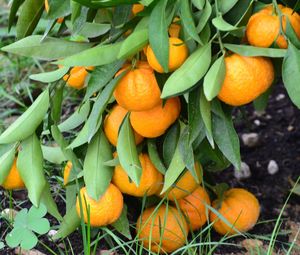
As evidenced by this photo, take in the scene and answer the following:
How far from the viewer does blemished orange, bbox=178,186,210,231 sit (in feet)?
5.77

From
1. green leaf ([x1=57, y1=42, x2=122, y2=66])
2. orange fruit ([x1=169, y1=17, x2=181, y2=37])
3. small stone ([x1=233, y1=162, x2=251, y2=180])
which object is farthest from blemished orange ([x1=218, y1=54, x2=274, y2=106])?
small stone ([x1=233, y1=162, x2=251, y2=180])

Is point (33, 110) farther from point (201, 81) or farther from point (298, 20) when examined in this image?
point (298, 20)

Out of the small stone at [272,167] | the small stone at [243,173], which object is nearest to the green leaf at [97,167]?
the small stone at [243,173]

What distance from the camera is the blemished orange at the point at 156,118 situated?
147 cm

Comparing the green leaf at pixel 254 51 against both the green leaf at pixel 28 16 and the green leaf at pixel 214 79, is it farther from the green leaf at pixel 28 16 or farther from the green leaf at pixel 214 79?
the green leaf at pixel 28 16

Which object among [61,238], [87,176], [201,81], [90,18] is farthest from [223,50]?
[61,238]

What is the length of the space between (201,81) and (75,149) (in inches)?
17.6

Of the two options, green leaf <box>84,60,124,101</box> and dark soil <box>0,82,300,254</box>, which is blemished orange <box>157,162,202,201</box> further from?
green leaf <box>84,60,124,101</box>

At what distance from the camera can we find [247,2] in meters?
1.38

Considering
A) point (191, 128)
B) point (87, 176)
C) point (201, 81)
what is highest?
point (201, 81)

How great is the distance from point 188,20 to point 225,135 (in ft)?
1.00

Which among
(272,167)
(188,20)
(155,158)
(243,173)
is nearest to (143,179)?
(155,158)

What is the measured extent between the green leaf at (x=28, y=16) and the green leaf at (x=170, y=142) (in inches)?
17.6

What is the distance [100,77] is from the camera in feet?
4.57
